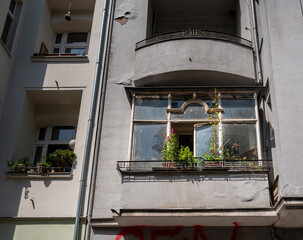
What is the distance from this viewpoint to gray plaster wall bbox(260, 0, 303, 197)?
9.63m

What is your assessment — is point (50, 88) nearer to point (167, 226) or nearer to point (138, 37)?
point (138, 37)

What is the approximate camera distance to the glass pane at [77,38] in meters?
16.3

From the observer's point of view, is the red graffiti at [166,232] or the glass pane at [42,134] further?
the glass pane at [42,134]

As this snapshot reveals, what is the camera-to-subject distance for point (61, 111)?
14.3m

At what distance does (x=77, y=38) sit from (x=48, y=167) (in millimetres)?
6285

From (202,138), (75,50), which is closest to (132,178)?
(202,138)

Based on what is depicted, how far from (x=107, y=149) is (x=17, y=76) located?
169 inches

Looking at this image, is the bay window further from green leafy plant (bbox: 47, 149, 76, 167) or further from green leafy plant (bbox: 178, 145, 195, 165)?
green leafy plant (bbox: 47, 149, 76, 167)

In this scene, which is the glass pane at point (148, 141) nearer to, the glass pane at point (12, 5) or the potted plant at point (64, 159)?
the potted plant at point (64, 159)

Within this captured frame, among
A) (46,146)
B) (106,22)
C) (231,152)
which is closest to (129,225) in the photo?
(231,152)

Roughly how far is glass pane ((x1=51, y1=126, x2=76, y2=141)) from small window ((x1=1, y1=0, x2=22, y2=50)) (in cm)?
325

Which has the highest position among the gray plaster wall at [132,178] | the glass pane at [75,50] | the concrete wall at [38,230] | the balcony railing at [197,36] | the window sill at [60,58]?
the glass pane at [75,50]

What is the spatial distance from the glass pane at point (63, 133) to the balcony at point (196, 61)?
2929 mm

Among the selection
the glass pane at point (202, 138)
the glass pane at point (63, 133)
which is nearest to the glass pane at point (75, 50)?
the glass pane at point (63, 133)
